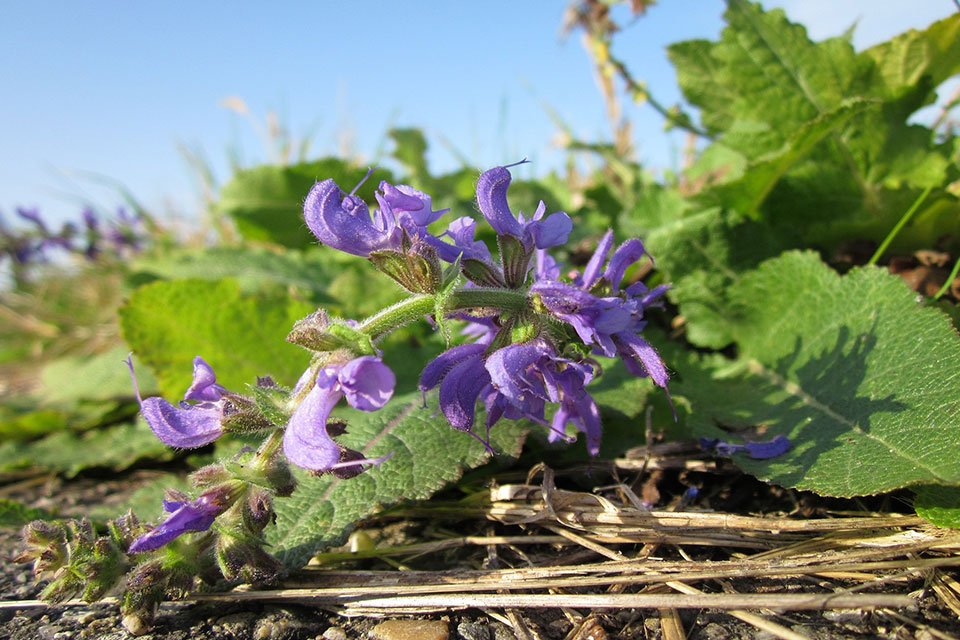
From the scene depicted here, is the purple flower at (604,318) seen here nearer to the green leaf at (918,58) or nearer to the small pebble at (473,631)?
the small pebble at (473,631)

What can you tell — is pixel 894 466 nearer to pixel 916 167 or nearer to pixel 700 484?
pixel 700 484

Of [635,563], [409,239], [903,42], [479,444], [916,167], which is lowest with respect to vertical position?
[635,563]

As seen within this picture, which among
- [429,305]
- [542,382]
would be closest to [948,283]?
[542,382]

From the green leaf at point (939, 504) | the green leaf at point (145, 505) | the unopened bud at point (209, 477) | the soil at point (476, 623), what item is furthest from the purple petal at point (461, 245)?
the green leaf at point (145, 505)

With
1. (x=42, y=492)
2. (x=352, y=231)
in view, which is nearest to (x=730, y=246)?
(x=352, y=231)

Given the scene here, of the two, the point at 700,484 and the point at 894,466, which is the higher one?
the point at 894,466

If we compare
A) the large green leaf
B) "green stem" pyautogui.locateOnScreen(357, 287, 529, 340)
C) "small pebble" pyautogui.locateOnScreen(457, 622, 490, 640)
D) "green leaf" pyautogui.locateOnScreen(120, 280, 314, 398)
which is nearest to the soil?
"small pebble" pyautogui.locateOnScreen(457, 622, 490, 640)

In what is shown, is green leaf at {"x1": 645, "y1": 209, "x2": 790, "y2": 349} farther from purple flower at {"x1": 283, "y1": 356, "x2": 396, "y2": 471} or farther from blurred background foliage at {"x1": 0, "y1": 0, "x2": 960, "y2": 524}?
purple flower at {"x1": 283, "y1": 356, "x2": 396, "y2": 471}
